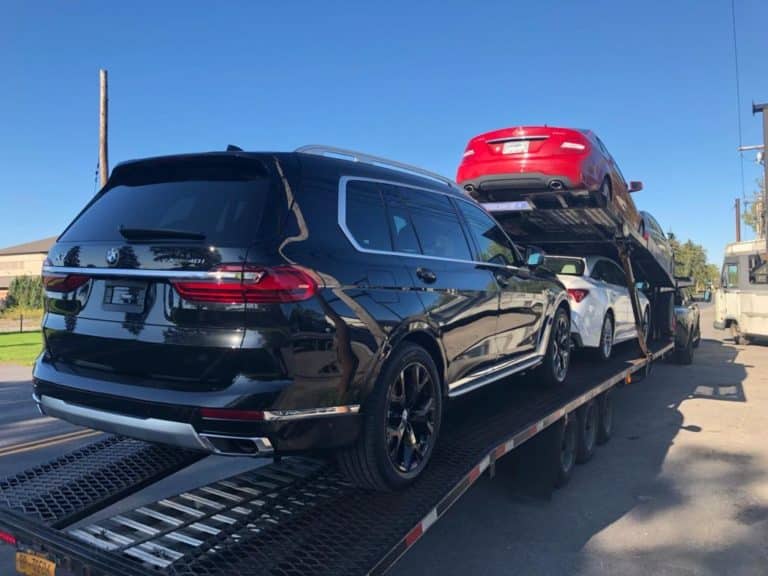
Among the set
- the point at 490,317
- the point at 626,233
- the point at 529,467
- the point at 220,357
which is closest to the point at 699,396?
the point at 626,233

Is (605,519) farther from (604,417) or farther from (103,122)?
(103,122)

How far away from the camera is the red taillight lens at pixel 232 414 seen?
8.20ft

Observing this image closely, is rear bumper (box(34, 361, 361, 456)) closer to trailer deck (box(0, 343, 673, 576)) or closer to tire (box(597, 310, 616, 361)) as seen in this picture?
trailer deck (box(0, 343, 673, 576))

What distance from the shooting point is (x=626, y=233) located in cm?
761

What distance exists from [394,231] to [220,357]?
4.43 ft

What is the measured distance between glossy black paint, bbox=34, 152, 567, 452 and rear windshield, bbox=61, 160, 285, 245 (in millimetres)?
43

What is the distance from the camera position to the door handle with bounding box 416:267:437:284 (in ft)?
11.4

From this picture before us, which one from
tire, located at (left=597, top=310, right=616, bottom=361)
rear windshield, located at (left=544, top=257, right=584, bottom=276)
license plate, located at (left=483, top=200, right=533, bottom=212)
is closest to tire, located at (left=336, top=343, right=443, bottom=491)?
license plate, located at (left=483, top=200, right=533, bottom=212)

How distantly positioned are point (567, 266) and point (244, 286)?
6176 mm

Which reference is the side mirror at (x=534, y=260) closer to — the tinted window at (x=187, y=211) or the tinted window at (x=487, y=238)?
the tinted window at (x=487, y=238)

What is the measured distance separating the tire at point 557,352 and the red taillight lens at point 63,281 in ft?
13.8

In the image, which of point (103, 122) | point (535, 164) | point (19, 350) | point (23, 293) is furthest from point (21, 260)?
point (535, 164)

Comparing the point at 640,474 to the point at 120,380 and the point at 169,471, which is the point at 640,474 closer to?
the point at 169,471

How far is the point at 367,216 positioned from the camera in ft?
10.7
